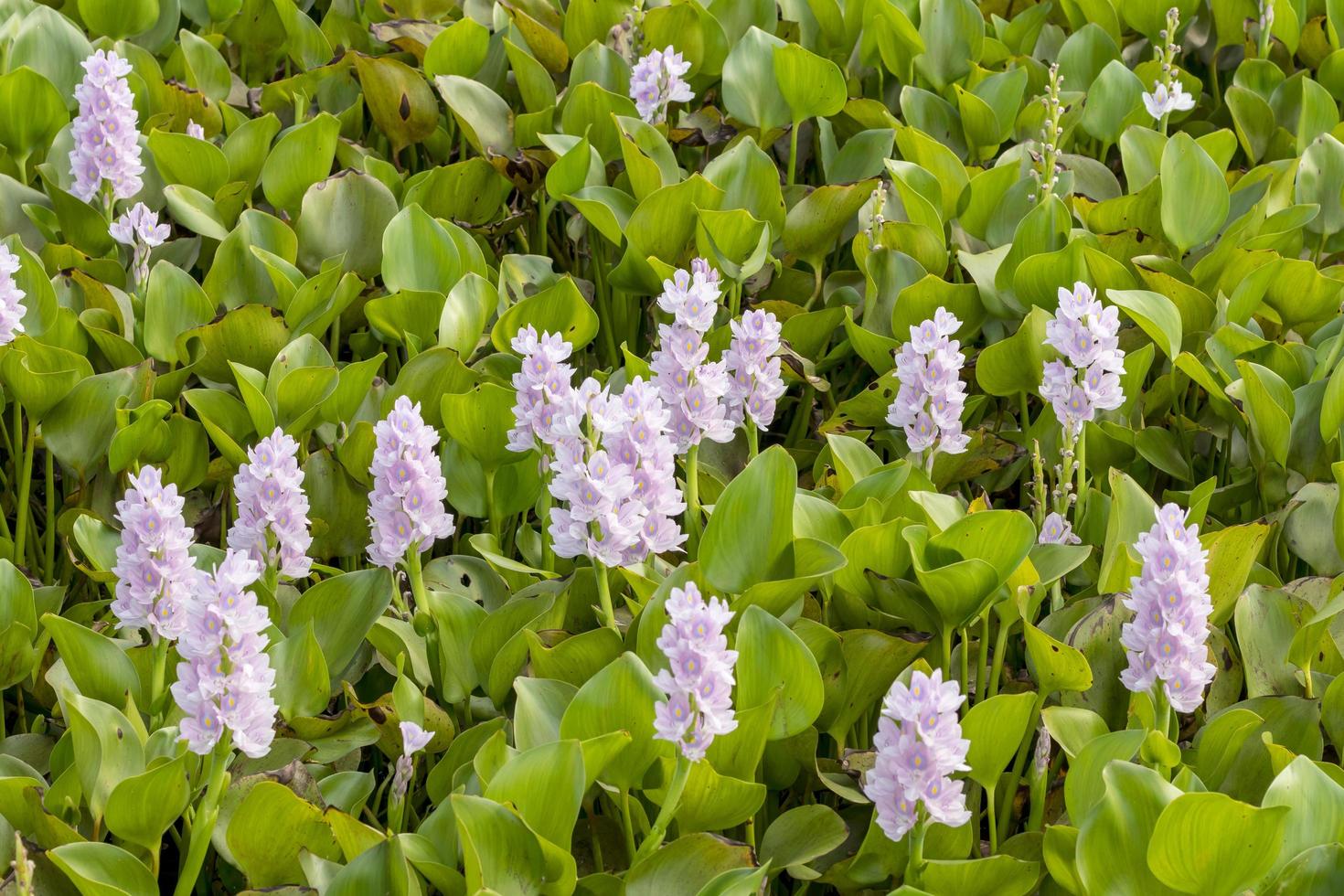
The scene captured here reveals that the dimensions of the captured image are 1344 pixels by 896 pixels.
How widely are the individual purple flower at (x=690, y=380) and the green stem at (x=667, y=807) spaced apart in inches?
21.1

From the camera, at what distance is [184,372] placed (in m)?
2.47

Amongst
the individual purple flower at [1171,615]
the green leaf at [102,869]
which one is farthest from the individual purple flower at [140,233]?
the individual purple flower at [1171,615]

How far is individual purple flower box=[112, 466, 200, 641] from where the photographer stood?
5.57 feet

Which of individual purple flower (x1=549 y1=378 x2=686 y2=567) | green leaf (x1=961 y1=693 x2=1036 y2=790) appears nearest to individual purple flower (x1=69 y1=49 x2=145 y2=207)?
individual purple flower (x1=549 y1=378 x2=686 y2=567)

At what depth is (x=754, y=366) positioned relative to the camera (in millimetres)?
2148

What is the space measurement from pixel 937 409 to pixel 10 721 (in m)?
1.65

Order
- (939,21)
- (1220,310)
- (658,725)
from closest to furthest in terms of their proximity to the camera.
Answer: (658,725) → (1220,310) → (939,21)

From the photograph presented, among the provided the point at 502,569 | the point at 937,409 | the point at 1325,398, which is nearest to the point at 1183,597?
A: the point at 937,409

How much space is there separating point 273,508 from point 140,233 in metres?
0.88

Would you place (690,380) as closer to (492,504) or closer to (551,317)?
(492,504)

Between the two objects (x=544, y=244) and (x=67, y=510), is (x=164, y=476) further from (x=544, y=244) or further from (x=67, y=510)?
(x=544, y=244)

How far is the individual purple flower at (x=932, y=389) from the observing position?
2.07 m

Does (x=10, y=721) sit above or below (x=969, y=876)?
below

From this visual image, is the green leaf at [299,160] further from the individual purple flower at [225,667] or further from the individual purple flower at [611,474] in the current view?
the individual purple flower at [225,667]
